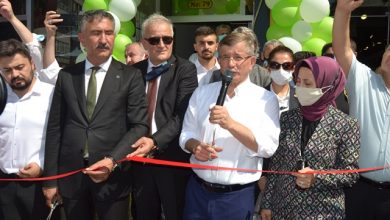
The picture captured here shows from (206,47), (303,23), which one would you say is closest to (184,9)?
(303,23)

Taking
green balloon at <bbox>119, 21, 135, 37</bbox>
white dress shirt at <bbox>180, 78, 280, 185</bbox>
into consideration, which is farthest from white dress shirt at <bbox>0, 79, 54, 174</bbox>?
green balloon at <bbox>119, 21, 135, 37</bbox>

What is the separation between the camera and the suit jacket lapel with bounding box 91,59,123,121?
2807 millimetres

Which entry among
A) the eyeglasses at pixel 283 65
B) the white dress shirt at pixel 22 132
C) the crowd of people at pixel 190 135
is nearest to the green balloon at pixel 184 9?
the eyeglasses at pixel 283 65

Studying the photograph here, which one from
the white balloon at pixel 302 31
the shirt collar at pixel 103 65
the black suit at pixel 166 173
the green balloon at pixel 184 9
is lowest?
the black suit at pixel 166 173

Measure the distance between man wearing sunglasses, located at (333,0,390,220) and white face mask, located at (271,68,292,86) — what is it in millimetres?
929

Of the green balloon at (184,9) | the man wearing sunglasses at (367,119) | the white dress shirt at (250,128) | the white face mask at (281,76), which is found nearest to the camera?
the white dress shirt at (250,128)

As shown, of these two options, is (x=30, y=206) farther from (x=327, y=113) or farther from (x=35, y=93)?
(x=327, y=113)

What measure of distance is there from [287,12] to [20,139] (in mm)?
4360

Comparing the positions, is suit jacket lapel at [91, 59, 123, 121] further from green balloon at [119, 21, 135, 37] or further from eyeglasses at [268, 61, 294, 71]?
green balloon at [119, 21, 135, 37]

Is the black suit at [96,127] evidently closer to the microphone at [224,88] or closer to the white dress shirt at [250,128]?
the white dress shirt at [250,128]

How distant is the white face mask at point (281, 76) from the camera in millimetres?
3797

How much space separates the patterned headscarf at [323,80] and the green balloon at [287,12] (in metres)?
3.95

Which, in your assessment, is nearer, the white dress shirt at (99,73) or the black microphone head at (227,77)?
the black microphone head at (227,77)

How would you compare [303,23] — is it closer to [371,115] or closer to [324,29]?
[324,29]
